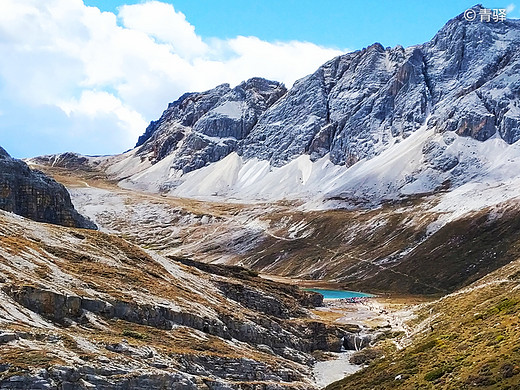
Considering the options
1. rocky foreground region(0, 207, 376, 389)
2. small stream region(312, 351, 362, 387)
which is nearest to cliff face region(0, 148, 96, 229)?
rocky foreground region(0, 207, 376, 389)

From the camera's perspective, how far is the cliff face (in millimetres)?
108812

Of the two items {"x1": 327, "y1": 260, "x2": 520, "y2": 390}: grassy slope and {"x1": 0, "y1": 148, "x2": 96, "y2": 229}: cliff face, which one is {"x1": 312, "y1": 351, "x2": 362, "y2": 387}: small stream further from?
{"x1": 0, "y1": 148, "x2": 96, "y2": 229}: cliff face

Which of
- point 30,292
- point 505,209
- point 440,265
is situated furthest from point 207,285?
point 505,209

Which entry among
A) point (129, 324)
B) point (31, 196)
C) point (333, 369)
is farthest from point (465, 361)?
point (31, 196)

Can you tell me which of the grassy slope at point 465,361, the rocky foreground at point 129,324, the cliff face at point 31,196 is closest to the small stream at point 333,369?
the rocky foreground at point 129,324

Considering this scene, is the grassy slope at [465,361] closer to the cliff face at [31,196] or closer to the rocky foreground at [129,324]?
the rocky foreground at [129,324]

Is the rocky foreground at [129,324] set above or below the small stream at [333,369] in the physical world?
above

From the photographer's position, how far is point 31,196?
371ft

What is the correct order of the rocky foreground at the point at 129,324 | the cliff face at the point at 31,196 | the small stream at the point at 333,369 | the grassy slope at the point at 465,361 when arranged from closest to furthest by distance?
1. the grassy slope at the point at 465,361
2. the rocky foreground at the point at 129,324
3. the small stream at the point at 333,369
4. the cliff face at the point at 31,196

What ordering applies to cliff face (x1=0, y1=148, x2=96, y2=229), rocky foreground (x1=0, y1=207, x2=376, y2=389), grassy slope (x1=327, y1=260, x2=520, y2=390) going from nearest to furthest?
1. grassy slope (x1=327, y1=260, x2=520, y2=390)
2. rocky foreground (x1=0, y1=207, x2=376, y2=389)
3. cliff face (x1=0, y1=148, x2=96, y2=229)

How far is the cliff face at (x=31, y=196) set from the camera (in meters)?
109

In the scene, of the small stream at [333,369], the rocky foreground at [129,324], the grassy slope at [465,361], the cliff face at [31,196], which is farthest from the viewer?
the cliff face at [31,196]

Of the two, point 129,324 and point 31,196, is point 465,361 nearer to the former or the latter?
point 129,324

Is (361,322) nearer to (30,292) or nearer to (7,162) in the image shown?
(30,292)
